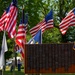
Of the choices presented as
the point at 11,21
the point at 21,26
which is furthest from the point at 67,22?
the point at 11,21

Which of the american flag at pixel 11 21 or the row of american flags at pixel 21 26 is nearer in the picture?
the american flag at pixel 11 21

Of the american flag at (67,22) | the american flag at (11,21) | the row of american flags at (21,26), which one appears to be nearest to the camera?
the american flag at (11,21)

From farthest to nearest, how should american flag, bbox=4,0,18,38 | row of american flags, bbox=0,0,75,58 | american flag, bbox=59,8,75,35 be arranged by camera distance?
american flag, bbox=59,8,75,35 < row of american flags, bbox=0,0,75,58 < american flag, bbox=4,0,18,38

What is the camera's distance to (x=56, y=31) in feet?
158

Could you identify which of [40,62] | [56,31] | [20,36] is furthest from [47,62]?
[56,31]

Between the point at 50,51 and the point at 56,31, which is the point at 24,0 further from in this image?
the point at 50,51

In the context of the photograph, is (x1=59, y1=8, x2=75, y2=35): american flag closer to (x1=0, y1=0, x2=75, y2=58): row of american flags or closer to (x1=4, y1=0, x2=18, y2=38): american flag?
(x1=0, y1=0, x2=75, y2=58): row of american flags

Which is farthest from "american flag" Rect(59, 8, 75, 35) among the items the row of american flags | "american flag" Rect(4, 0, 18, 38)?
"american flag" Rect(4, 0, 18, 38)

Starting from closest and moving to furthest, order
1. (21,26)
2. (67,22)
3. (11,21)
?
(11,21)
(67,22)
(21,26)

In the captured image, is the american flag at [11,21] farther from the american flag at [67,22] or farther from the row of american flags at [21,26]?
the american flag at [67,22]

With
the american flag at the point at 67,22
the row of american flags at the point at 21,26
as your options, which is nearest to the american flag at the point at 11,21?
the row of american flags at the point at 21,26

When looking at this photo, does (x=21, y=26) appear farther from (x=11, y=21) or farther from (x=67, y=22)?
(x=67, y=22)

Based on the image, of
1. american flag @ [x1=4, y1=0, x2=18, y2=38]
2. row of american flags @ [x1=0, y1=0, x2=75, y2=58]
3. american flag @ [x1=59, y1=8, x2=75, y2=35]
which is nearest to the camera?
american flag @ [x1=4, y1=0, x2=18, y2=38]

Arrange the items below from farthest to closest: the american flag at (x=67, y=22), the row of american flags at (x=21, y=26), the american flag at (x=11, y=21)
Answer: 1. the american flag at (x=67, y=22)
2. the row of american flags at (x=21, y=26)
3. the american flag at (x=11, y=21)
